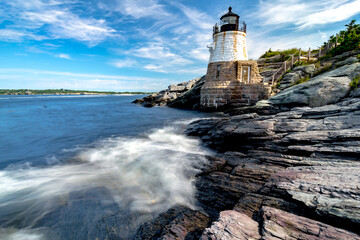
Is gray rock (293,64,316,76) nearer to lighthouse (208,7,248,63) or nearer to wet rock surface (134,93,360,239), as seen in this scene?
lighthouse (208,7,248,63)

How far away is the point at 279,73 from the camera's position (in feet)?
77.4

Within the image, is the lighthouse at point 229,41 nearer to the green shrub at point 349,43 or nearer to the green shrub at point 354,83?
the green shrub at point 349,43

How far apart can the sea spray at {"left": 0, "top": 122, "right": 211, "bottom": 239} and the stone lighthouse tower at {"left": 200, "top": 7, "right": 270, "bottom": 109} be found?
14535 mm

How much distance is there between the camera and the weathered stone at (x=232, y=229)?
2.69 meters

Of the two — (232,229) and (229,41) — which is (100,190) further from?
(229,41)

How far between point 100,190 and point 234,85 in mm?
19116

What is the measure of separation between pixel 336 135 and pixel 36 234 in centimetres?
823

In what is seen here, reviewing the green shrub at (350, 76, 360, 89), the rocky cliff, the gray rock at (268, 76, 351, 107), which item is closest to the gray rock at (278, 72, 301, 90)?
the gray rock at (268, 76, 351, 107)

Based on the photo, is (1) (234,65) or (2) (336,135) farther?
(1) (234,65)

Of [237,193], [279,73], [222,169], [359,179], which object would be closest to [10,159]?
[222,169]

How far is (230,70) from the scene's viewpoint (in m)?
21.7

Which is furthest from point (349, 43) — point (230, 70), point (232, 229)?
point (232, 229)

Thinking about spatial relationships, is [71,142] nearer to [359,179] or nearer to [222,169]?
[222,169]

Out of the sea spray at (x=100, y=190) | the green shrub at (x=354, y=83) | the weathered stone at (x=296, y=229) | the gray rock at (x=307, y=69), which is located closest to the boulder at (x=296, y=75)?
the gray rock at (x=307, y=69)
